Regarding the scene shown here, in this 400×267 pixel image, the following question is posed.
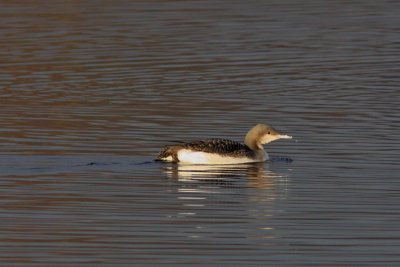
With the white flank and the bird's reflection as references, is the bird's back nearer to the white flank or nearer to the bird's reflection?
the white flank

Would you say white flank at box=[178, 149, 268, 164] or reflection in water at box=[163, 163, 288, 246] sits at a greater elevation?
white flank at box=[178, 149, 268, 164]

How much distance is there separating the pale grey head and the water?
1.09ft

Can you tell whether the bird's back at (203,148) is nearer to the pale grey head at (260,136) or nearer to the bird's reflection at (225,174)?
the bird's reflection at (225,174)

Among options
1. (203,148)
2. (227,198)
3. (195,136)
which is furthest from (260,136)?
(227,198)

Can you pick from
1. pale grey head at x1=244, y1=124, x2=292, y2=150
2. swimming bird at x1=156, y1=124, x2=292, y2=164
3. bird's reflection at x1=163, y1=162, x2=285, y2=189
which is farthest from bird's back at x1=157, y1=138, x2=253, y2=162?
pale grey head at x1=244, y1=124, x2=292, y2=150

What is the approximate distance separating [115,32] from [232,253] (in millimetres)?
26095

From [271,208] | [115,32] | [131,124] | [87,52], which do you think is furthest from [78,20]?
[271,208]

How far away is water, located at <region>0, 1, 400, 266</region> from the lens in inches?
521

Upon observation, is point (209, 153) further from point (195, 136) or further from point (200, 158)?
point (195, 136)

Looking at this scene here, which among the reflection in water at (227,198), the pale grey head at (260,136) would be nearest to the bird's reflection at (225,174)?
the reflection in water at (227,198)

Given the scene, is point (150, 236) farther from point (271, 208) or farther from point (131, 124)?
point (131, 124)

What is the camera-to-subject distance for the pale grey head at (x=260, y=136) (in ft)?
63.7

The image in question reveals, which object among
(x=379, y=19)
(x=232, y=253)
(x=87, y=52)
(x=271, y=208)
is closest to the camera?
(x=232, y=253)

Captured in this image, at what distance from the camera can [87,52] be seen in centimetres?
3400
